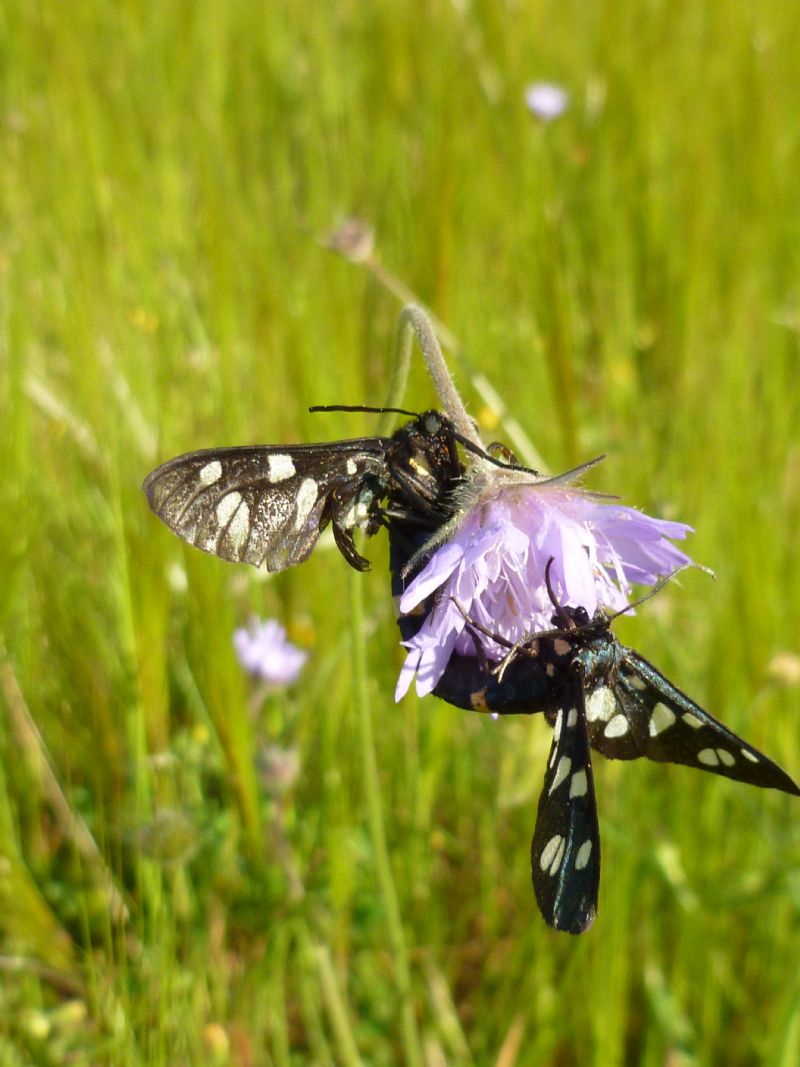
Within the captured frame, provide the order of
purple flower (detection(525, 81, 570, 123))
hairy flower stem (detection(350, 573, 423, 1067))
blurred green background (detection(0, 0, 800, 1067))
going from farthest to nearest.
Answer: purple flower (detection(525, 81, 570, 123)), blurred green background (detection(0, 0, 800, 1067)), hairy flower stem (detection(350, 573, 423, 1067))

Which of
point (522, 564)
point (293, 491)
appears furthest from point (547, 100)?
point (293, 491)

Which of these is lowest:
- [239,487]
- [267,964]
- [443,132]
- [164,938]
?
[267,964]

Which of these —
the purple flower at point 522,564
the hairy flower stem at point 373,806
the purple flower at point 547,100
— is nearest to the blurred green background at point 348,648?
the hairy flower stem at point 373,806

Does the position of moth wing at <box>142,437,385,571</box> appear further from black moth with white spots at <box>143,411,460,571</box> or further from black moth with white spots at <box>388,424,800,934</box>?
black moth with white spots at <box>388,424,800,934</box>

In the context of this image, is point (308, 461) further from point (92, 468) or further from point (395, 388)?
point (92, 468)

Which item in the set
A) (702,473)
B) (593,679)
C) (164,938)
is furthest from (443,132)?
(164,938)

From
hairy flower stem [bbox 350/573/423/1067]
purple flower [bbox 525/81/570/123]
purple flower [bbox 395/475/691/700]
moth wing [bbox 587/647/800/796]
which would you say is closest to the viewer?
moth wing [bbox 587/647/800/796]

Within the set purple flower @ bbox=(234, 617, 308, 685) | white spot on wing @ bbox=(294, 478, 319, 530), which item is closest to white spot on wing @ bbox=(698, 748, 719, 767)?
white spot on wing @ bbox=(294, 478, 319, 530)
